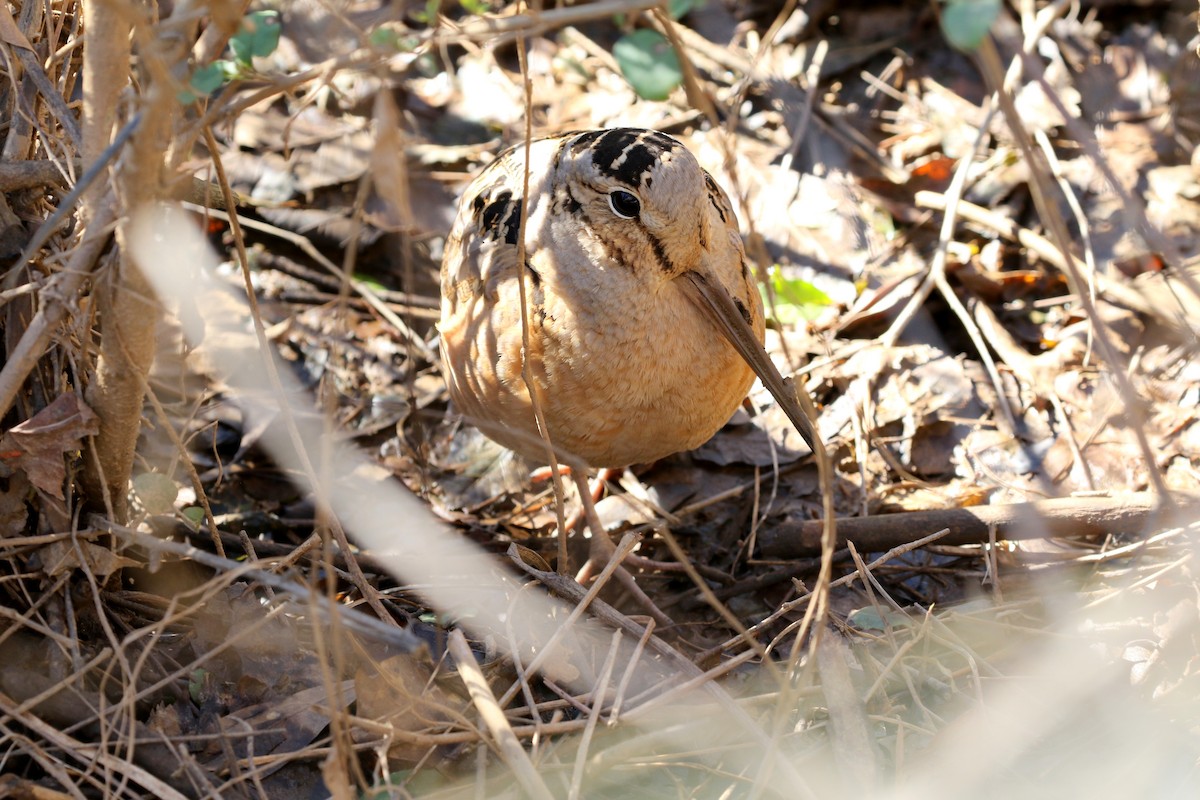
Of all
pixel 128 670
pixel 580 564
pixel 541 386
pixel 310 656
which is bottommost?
pixel 580 564

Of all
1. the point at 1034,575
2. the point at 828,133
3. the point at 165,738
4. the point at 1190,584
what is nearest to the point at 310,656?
the point at 165,738

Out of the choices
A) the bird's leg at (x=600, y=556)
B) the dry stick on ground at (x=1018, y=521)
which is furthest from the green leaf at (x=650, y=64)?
the dry stick on ground at (x=1018, y=521)

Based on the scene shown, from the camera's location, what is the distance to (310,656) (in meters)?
2.70

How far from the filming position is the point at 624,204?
3043 millimetres

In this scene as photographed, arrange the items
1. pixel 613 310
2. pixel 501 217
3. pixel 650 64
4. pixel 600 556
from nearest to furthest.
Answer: pixel 650 64 < pixel 613 310 < pixel 501 217 < pixel 600 556

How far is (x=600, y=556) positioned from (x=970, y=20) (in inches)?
93.1

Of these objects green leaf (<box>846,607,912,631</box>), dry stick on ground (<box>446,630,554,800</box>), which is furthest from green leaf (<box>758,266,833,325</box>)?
dry stick on ground (<box>446,630,554,800</box>)

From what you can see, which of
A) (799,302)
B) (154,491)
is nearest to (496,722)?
(154,491)

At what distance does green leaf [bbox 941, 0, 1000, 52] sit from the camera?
4.89 ft

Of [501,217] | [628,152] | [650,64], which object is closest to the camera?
[650,64]

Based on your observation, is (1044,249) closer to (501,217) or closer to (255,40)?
(501,217)

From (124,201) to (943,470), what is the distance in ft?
9.52

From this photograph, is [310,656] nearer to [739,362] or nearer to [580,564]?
[580,564]

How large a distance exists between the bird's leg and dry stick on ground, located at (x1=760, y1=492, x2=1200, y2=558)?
1.79 ft
